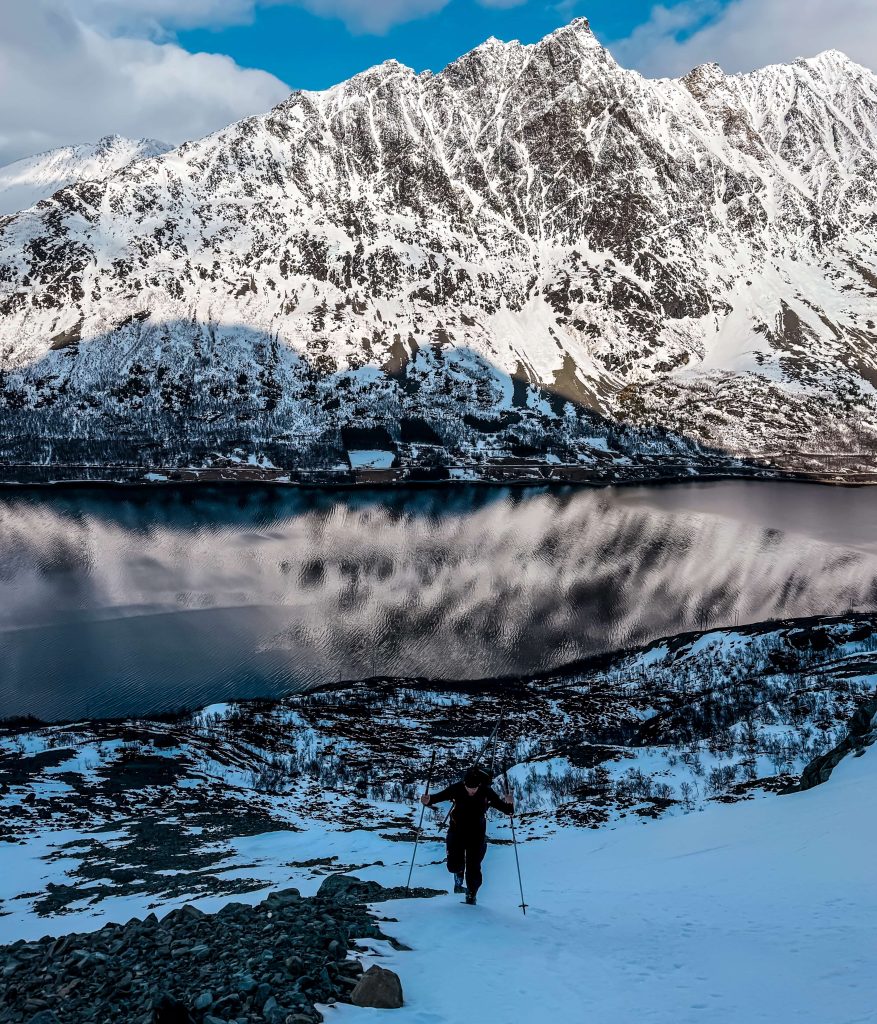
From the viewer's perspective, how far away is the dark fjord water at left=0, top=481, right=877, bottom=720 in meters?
73.9

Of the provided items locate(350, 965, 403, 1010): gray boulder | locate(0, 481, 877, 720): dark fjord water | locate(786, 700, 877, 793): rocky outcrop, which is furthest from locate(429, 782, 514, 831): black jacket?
locate(0, 481, 877, 720): dark fjord water

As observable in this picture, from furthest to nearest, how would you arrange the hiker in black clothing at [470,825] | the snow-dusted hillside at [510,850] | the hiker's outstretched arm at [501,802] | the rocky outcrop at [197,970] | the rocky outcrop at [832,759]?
the rocky outcrop at [832,759], the hiker's outstretched arm at [501,802], the hiker in black clothing at [470,825], the snow-dusted hillside at [510,850], the rocky outcrop at [197,970]

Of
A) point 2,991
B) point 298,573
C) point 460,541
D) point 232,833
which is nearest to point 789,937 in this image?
point 2,991

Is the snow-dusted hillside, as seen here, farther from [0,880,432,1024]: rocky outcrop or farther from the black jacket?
the black jacket

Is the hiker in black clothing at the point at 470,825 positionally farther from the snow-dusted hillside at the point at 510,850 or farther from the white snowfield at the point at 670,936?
the snow-dusted hillside at the point at 510,850

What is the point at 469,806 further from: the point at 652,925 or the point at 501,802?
the point at 652,925

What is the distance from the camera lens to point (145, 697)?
65.9 meters

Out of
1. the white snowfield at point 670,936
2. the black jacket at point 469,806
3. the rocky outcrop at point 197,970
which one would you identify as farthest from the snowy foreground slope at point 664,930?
the black jacket at point 469,806

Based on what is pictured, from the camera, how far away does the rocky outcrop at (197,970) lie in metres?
8.33

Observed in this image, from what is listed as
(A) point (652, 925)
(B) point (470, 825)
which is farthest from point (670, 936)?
(B) point (470, 825)

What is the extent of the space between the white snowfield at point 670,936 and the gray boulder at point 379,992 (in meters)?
0.15

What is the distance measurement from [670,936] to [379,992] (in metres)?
5.47

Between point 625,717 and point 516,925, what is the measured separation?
160ft

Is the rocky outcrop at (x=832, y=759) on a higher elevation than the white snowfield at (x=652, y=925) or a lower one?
lower
